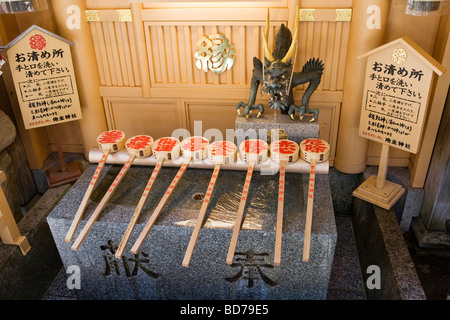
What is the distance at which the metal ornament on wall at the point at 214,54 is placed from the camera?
3.73m

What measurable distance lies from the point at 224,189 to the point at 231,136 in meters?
0.61

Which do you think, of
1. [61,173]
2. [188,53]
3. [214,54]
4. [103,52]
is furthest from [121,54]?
[61,173]

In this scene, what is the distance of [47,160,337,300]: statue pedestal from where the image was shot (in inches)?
113

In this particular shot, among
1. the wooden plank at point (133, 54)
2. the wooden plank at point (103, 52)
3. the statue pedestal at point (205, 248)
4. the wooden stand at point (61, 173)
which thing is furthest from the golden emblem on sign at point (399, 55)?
the wooden stand at point (61, 173)

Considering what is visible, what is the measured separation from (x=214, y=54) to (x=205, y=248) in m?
1.80

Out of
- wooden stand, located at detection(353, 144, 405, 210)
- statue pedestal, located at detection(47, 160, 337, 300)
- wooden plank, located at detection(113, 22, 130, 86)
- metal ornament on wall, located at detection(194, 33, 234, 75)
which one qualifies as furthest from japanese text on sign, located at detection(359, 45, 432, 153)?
wooden plank, located at detection(113, 22, 130, 86)

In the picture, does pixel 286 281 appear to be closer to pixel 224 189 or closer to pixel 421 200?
pixel 224 189

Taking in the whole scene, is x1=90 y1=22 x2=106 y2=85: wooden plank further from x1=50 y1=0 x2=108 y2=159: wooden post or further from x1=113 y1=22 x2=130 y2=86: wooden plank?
x1=113 y1=22 x2=130 y2=86: wooden plank

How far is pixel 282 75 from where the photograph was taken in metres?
3.04

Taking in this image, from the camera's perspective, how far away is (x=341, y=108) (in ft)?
12.7

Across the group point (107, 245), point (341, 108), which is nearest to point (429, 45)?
point (341, 108)

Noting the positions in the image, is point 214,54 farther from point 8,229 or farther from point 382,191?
point 8,229

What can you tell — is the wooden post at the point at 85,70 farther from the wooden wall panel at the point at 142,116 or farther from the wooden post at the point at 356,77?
the wooden post at the point at 356,77

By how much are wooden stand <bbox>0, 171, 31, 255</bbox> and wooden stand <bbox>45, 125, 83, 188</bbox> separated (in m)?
0.71
